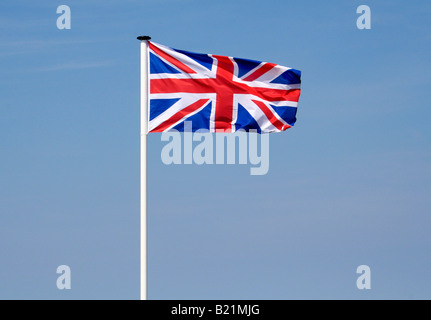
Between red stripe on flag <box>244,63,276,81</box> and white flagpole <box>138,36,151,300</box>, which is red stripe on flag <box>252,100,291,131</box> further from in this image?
white flagpole <box>138,36,151,300</box>

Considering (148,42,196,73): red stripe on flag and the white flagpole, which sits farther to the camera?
(148,42,196,73): red stripe on flag

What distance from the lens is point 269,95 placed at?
1125 inches

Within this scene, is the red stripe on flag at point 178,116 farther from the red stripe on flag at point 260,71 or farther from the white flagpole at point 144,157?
the red stripe on flag at point 260,71

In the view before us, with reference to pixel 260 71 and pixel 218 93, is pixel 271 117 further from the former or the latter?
pixel 218 93

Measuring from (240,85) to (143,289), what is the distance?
25.4 feet

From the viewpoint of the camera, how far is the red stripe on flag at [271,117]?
28375 millimetres

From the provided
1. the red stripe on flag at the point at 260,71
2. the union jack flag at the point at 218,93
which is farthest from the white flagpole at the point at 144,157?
the red stripe on flag at the point at 260,71

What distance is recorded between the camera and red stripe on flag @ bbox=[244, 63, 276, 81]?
1118 inches

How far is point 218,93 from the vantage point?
90.9 ft

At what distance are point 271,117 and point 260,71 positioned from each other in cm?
163

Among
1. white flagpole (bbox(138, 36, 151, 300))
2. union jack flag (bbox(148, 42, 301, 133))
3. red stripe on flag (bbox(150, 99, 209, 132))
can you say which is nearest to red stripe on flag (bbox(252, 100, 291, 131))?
union jack flag (bbox(148, 42, 301, 133))

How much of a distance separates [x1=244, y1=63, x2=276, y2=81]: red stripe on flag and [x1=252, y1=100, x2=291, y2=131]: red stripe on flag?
2.68 ft
